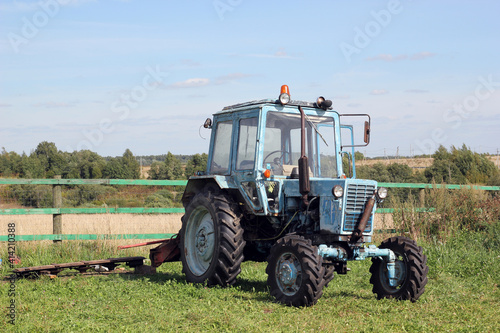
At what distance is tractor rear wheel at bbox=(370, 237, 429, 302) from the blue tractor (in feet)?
0.04

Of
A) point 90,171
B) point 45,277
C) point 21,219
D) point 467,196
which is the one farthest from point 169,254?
point 90,171

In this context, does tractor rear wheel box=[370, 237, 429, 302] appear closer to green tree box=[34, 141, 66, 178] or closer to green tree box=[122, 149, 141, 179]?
green tree box=[122, 149, 141, 179]

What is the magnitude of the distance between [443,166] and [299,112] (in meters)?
17.6

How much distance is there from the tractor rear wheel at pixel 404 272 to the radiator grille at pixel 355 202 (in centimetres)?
49

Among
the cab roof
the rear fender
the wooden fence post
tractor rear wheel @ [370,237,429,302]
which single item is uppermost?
the cab roof

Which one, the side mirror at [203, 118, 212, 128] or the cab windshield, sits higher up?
the side mirror at [203, 118, 212, 128]

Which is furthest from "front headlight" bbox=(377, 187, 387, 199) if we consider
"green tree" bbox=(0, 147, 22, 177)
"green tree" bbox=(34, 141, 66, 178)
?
"green tree" bbox=(0, 147, 22, 177)

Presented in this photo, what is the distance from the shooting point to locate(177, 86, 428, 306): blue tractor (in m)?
6.93

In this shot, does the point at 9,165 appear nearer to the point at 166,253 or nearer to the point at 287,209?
the point at 166,253

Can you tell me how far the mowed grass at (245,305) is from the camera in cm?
576

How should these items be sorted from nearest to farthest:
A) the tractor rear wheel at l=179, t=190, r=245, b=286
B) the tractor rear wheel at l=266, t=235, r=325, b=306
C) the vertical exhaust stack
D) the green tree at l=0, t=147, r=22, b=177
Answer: the tractor rear wheel at l=266, t=235, r=325, b=306
the vertical exhaust stack
the tractor rear wheel at l=179, t=190, r=245, b=286
the green tree at l=0, t=147, r=22, b=177

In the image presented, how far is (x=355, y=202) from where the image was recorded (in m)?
7.14

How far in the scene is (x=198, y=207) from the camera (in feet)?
27.9

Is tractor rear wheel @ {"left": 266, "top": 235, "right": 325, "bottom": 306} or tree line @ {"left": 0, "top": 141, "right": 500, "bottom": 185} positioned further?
tree line @ {"left": 0, "top": 141, "right": 500, "bottom": 185}
